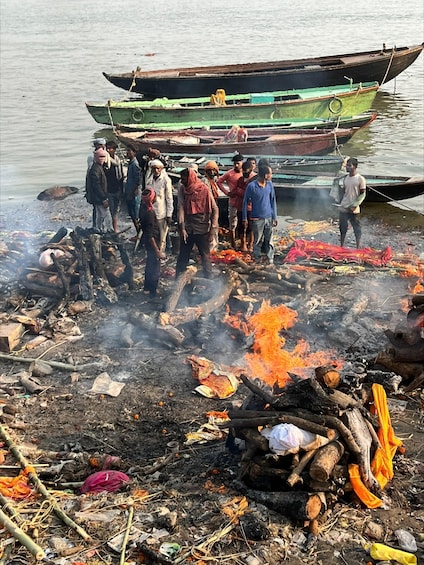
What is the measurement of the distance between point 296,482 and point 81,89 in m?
33.3

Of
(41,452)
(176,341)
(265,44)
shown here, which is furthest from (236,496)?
(265,44)

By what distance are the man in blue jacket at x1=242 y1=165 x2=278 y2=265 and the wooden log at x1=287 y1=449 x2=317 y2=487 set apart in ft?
20.0

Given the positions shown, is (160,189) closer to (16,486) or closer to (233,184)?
(233,184)

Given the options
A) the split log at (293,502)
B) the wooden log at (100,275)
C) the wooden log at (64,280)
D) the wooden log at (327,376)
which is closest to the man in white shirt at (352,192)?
the wooden log at (100,275)

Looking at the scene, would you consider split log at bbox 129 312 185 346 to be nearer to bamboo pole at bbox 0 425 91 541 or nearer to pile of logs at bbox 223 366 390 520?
bamboo pole at bbox 0 425 91 541

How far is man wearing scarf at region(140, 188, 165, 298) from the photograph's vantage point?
956 cm

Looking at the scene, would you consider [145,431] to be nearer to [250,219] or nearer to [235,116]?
[250,219]

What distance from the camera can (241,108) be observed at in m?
20.5

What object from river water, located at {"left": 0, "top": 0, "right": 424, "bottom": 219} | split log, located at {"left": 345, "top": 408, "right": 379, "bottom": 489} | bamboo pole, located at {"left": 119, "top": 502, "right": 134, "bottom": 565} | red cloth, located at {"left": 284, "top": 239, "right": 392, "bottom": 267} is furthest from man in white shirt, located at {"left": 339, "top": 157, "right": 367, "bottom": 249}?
bamboo pole, located at {"left": 119, "top": 502, "right": 134, "bottom": 565}

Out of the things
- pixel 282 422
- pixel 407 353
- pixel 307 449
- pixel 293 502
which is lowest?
pixel 407 353

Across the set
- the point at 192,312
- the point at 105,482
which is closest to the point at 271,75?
the point at 192,312

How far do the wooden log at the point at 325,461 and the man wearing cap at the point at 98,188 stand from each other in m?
8.25

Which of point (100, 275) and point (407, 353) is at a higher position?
point (407, 353)

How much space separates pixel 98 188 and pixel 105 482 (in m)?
7.46
